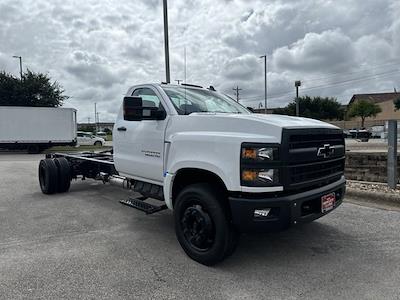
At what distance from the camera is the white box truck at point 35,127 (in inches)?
1005

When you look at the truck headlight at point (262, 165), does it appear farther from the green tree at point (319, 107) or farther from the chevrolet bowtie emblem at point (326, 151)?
the green tree at point (319, 107)

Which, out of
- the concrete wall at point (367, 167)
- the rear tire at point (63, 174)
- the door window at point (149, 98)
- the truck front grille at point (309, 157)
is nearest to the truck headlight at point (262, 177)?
the truck front grille at point (309, 157)

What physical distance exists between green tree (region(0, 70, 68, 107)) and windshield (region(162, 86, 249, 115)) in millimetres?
31714

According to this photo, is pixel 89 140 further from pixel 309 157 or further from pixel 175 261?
pixel 309 157

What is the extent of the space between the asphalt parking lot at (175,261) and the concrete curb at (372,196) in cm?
56

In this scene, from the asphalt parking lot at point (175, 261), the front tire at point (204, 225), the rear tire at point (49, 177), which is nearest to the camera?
the asphalt parking lot at point (175, 261)

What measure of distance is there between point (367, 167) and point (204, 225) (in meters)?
8.36

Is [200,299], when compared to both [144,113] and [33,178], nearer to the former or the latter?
[144,113]

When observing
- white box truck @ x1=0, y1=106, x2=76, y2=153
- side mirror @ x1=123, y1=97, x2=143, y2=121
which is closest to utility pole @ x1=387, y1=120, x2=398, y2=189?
side mirror @ x1=123, y1=97, x2=143, y2=121

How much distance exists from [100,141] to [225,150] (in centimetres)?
3524

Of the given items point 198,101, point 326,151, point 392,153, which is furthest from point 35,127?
point 326,151

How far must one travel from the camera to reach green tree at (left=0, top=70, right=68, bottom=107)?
3328 cm

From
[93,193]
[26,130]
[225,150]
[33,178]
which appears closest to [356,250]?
[225,150]

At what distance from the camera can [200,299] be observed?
3359mm
